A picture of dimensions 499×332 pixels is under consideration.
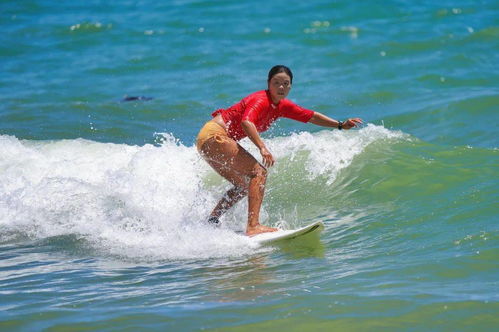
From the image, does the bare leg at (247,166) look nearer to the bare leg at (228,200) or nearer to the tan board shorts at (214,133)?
the tan board shorts at (214,133)

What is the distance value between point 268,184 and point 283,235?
255 cm

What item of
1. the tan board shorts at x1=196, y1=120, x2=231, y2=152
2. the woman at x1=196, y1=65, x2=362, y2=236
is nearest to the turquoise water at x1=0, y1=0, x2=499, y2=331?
the woman at x1=196, y1=65, x2=362, y2=236

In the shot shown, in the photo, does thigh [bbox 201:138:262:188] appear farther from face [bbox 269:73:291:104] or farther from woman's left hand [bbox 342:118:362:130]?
woman's left hand [bbox 342:118:362:130]

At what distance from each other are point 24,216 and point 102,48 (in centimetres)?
1222

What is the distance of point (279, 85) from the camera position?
6.84m

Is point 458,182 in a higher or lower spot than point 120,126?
lower

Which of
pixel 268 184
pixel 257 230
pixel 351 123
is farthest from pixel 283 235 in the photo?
pixel 268 184

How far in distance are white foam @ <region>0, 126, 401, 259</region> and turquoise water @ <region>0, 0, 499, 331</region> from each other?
0.03 m

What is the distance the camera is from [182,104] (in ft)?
47.3

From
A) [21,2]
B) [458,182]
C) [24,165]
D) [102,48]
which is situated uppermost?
[21,2]

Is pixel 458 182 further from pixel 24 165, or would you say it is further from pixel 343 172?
pixel 24 165

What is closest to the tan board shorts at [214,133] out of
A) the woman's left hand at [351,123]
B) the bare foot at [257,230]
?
the bare foot at [257,230]

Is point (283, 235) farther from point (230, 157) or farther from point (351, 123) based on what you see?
point (351, 123)

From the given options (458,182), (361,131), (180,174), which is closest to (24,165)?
(180,174)
